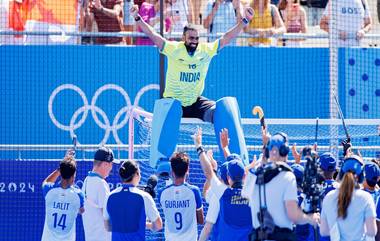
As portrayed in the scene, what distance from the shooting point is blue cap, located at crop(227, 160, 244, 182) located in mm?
10914

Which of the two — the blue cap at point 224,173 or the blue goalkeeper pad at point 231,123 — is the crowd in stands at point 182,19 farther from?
the blue cap at point 224,173

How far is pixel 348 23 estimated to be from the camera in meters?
17.4

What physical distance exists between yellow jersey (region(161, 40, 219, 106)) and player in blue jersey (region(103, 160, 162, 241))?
2.26 metres

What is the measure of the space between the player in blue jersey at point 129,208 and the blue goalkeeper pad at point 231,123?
181 centimetres

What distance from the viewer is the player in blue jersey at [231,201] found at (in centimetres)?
1096

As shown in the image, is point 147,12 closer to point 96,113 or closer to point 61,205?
point 96,113

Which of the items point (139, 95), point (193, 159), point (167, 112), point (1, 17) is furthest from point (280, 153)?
point (1, 17)

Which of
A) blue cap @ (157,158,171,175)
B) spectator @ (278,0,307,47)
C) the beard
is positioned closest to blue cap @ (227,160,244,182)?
blue cap @ (157,158,171,175)

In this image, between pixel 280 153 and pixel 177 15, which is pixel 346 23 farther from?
pixel 280 153

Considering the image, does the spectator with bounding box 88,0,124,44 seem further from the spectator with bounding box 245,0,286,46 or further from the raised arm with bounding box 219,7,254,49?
the raised arm with bounding box 219,7,254,49

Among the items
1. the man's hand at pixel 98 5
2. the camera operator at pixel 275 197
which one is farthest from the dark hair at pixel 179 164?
the man's hand at pixel 98 5

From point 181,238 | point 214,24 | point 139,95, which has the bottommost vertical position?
point 181,238

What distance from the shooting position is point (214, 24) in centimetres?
1752

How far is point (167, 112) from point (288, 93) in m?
4.28
